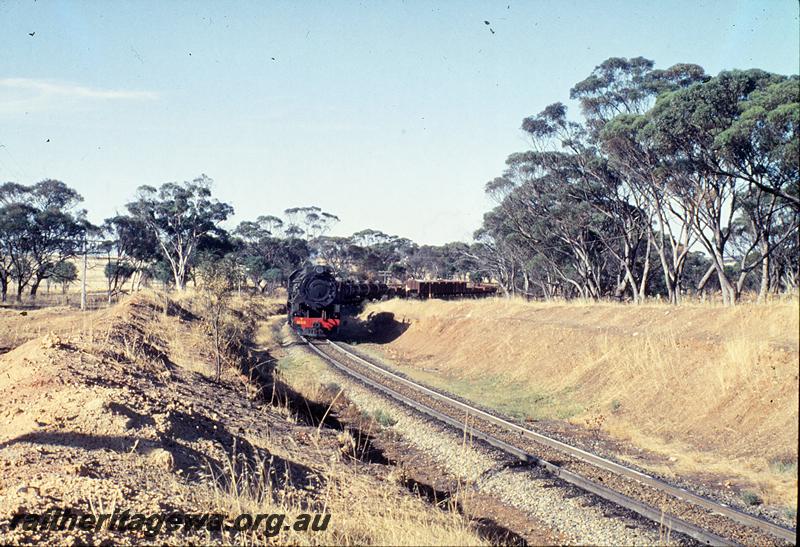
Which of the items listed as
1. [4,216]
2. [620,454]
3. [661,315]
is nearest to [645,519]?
[620,454]

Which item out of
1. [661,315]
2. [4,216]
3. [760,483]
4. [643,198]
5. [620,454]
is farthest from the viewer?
[4,216]

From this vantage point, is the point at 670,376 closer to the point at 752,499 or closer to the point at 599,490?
the point at 752,499

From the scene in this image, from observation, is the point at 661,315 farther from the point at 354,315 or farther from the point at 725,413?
the point at 354,315

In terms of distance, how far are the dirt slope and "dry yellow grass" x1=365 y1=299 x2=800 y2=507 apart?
21.2 ft

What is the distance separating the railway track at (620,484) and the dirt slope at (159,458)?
293 cm

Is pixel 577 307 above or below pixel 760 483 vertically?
above

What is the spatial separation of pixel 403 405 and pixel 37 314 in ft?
55.1

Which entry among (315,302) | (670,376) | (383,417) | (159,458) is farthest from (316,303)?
(159,458)

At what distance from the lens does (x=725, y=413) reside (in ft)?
44.5

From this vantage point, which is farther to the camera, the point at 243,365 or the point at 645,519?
the point at 243,365

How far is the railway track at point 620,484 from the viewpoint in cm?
811

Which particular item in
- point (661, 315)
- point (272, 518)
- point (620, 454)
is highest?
point (661, 315)

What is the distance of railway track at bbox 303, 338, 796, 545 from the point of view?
8109 mm

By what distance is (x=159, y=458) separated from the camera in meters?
7.74
